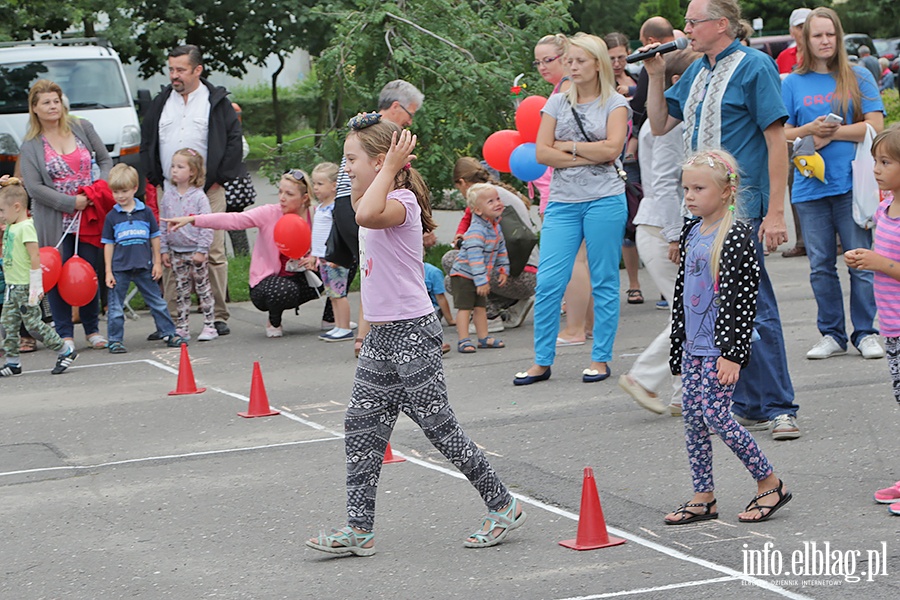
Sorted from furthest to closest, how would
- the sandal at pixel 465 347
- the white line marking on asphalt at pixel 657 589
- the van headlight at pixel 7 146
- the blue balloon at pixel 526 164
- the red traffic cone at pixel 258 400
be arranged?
the van headlight at pixel 7 146
the blue balloon at pixel 526 164
the sandal at pixel 465 347
the red traffic cone at pixel 258 400
the white line marking on asphalt at pixel 657 589

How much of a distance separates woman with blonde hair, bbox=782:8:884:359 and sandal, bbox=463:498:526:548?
4112mm

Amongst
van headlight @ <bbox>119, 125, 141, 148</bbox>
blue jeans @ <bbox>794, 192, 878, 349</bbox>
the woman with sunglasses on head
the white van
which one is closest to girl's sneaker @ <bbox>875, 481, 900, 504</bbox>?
blue jeans @ <bbox>794, 192, 878, 349</bbox>

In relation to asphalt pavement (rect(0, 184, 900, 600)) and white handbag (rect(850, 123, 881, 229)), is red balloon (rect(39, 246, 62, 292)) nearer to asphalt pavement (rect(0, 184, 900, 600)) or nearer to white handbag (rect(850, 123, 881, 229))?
asphalt pavement (rect(0, 184, 900, 600))

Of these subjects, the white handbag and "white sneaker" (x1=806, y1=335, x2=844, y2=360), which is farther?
"white sneaker" (x1=806, y1=335, x2=844, y2=360)

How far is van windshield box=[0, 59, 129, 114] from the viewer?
18016 mm

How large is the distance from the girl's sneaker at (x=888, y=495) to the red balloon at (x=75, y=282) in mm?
6811

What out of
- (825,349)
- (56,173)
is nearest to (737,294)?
(825,349)

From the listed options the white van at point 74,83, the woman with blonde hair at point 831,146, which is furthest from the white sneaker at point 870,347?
the white van at point 74,83

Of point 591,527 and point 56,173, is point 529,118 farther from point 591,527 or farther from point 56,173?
point 591,527

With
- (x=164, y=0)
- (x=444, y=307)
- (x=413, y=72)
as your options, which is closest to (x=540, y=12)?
(x=413, y=72)

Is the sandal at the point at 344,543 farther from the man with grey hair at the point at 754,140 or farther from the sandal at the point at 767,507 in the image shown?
the man with grey hair at the point at 754,140

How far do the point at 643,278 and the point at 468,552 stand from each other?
838cm

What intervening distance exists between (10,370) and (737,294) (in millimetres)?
6446

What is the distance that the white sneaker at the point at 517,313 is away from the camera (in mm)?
11117
